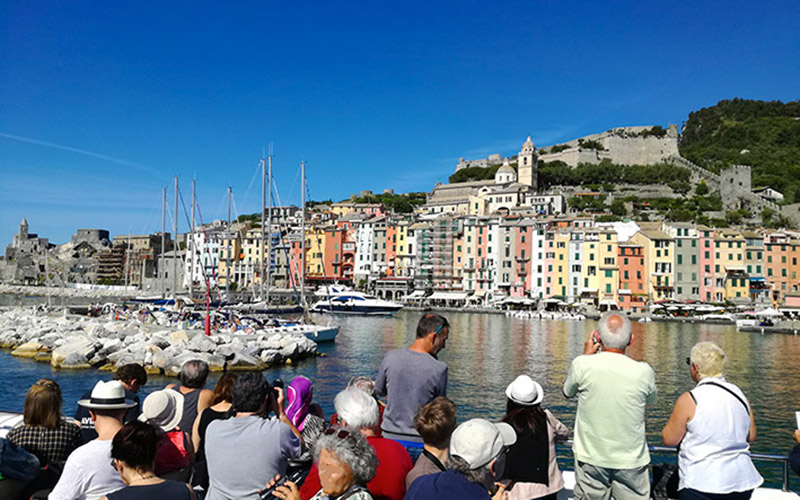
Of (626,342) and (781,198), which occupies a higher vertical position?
(781,198)

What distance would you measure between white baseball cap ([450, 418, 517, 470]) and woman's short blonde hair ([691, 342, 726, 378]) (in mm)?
1388

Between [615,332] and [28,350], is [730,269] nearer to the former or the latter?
[28,350]

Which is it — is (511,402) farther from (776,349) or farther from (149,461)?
(776,349)

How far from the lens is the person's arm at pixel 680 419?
11.6 feet

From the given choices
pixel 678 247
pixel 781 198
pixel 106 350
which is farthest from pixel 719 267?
pixel 106 350

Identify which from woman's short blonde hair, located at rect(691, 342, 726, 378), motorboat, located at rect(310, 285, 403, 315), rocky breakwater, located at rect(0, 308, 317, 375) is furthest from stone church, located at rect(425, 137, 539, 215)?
woman's short blonde hair, located at rect(691, 342, 726, 378)

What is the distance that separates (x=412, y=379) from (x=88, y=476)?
7.08 feet

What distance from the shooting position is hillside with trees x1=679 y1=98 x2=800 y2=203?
10031 cm

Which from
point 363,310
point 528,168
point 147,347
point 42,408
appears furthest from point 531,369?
point 528,168

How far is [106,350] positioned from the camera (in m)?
23.0

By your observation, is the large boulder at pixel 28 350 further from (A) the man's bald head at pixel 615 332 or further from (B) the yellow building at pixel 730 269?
(B) the yellow building at pixel 730 269

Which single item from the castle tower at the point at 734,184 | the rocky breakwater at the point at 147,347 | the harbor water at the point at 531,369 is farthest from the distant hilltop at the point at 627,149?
the rocky breakwater at the point at 147,347

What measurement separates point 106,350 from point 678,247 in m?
61.3

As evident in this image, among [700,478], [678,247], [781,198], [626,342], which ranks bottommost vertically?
[700,478]
